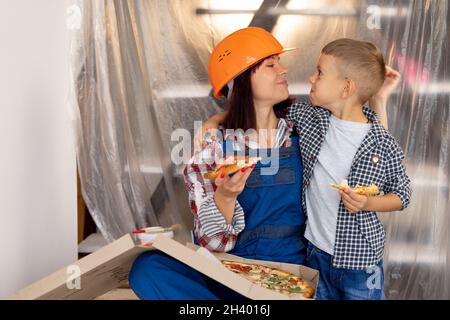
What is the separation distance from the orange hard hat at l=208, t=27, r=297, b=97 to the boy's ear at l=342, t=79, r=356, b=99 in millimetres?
245

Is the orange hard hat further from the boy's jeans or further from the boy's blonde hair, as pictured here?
the boy's jeans

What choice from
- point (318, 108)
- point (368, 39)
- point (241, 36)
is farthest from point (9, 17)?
point (368, 39)

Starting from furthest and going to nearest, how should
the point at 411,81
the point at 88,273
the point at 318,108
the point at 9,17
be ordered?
the point at 411,81 < the point at 318,108 < the point at 9,17 < the point at 88,273

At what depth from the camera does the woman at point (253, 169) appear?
196cm

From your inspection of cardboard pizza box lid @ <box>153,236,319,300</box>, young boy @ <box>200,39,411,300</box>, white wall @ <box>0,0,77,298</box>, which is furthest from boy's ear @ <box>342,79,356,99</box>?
white wall @ <box>0,0,77,298</box>

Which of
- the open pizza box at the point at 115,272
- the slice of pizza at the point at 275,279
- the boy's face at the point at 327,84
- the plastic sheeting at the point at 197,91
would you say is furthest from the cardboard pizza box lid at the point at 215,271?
the plastic sheeting at the point at 197,91

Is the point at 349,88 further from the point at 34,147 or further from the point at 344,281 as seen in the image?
the point at 34,147

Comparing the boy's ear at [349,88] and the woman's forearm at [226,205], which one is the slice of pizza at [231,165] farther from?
the boy's ear at [349,88]

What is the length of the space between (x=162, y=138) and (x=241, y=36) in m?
0.55

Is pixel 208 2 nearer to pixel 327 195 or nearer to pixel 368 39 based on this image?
pixel 368 39

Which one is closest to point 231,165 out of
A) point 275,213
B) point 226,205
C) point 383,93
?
point 226,205

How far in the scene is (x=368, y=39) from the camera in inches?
90.0

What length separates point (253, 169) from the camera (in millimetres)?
1980

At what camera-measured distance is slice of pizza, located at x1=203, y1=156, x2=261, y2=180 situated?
1810mm
